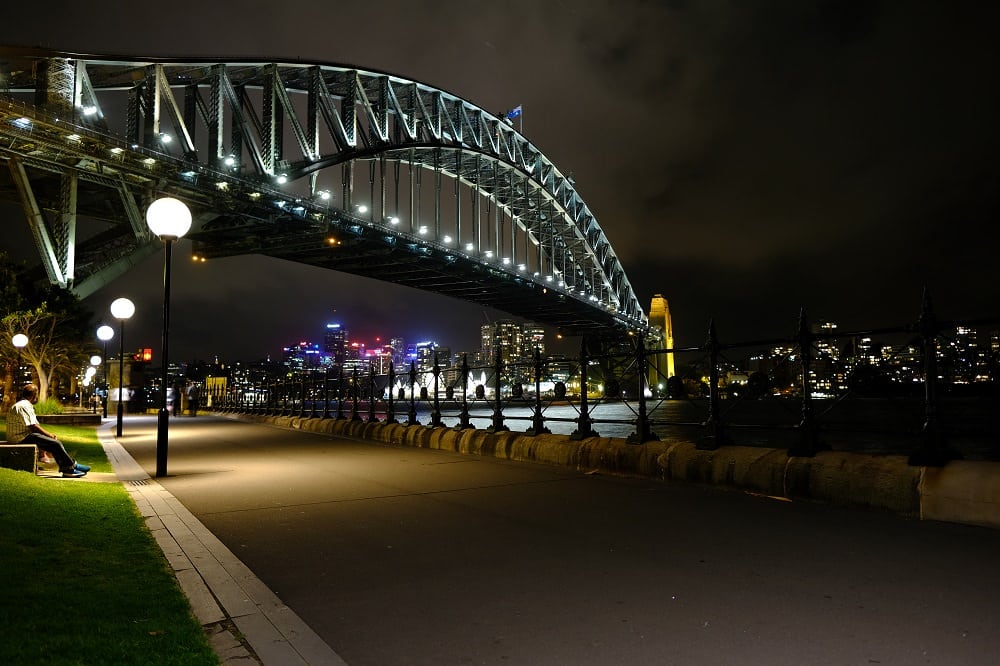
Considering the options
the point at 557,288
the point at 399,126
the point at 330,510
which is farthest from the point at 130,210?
the point at 557,288

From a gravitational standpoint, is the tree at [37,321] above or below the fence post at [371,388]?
above

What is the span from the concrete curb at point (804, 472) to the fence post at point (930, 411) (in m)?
0.12

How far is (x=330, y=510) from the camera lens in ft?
25.2

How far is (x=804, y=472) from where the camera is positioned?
729 cm

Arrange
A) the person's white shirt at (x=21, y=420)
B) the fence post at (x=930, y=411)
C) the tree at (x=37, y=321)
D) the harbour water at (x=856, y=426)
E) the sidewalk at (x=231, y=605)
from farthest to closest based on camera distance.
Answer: the tree at (x=37, y=321), the person's white shirt at (x=21, y=420), the harbour water at (x=856, y=426), the fence post at (x=930, y=411), the sidewalk at (x=231, y=605)

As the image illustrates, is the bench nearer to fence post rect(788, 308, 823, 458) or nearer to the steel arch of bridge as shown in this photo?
fence post rect(788, 308, 823, 458)

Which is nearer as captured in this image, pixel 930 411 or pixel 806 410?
pixel 930 411

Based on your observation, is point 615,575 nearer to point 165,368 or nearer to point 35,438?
point 35,438

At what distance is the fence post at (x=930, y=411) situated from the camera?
6395 mm

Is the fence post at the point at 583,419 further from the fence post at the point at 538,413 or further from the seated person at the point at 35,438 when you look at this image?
the seated person at the point at 35,438

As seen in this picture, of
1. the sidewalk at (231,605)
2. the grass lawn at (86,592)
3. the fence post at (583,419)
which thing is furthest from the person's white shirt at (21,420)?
the fence post at (583,419)

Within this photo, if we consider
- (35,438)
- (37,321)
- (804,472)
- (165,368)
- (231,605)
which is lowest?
(231,605)

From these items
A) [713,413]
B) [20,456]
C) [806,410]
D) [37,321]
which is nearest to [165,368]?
[20,456]

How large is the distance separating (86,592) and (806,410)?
672 cm
